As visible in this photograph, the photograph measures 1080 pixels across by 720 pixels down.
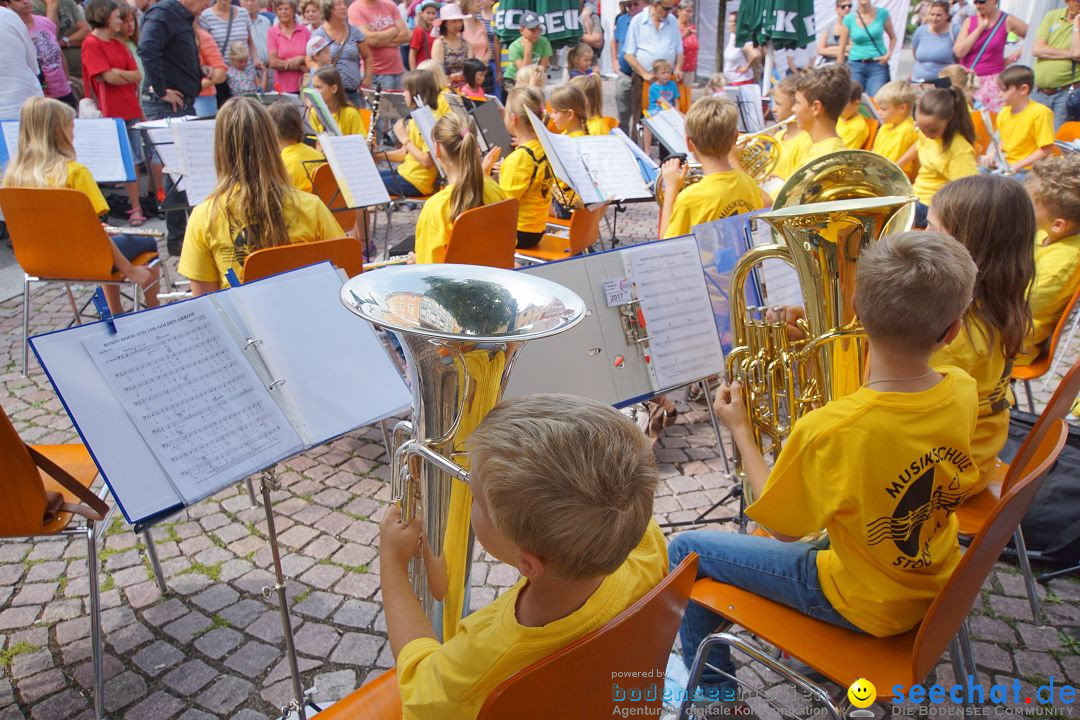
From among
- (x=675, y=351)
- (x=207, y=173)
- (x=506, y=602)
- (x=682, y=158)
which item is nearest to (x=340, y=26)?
(x=207, y=173)

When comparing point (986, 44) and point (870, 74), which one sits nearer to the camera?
point (986, 44)

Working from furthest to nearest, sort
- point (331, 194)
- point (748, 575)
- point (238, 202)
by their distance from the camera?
point (331, 194)
point (238, 202)
point (748, 575)

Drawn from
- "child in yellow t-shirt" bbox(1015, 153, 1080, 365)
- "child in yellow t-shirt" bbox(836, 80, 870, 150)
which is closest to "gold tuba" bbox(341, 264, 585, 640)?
"child in yellow t-shirt" bbox(1015, 153, 1080, 365)

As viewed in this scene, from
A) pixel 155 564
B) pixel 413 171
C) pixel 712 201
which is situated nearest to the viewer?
pixel 155 564

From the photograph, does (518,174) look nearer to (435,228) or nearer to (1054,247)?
(435,228)

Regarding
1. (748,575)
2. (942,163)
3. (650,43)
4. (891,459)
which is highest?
(650,43)

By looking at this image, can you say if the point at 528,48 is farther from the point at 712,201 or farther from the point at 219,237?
the point at 219,237

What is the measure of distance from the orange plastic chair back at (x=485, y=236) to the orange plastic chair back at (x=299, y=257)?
583 mm

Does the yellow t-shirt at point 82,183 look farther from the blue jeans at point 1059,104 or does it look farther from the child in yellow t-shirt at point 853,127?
the blue jeans at point 1059,104

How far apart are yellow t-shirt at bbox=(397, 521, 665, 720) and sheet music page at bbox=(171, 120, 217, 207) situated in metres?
3.82

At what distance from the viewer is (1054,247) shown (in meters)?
3.06

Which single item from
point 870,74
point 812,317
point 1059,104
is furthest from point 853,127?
point 812,317

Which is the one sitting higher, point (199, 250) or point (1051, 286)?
point (199, 250)

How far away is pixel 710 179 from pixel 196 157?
293 centimetres
